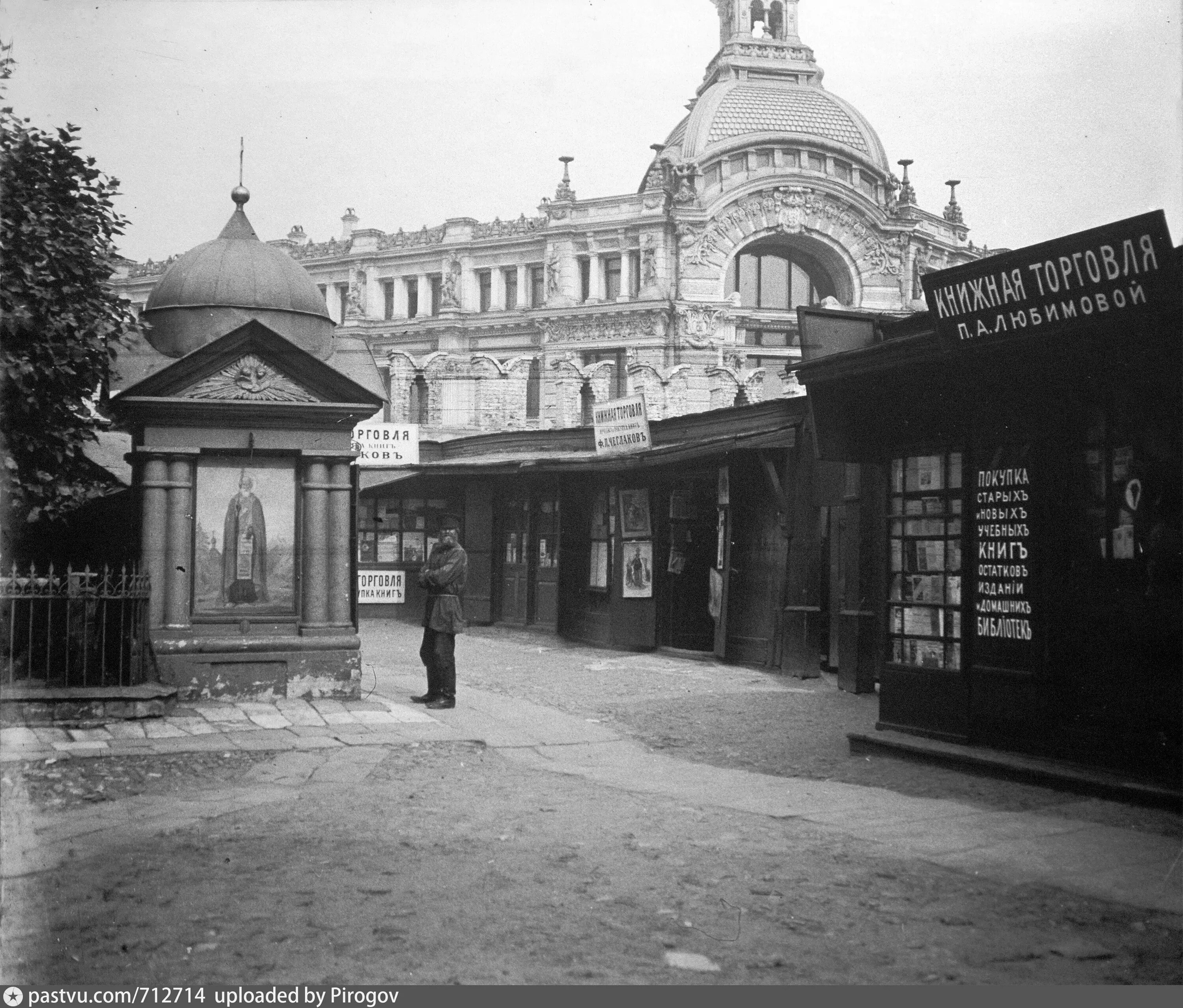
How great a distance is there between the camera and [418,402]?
4619cm

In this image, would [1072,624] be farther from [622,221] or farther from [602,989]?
[622,221]

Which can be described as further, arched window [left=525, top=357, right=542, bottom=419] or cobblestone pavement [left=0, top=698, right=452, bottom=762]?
arched window [left=525, top=357, right=542, bottom=419]

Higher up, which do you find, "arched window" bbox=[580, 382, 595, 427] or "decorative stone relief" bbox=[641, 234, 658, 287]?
"decorative stone relief" bbox=[641, 234, 658, 287]

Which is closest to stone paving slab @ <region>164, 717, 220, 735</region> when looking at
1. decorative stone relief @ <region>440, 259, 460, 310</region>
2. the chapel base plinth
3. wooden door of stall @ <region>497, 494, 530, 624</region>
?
the chapel base plinth

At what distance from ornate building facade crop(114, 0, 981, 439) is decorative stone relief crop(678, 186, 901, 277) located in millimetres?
56

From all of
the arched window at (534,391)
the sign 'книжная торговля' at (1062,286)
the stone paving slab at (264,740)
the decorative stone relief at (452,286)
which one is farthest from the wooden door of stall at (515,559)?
the decorative stone relief at (452,286)

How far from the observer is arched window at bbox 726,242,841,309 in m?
51.2

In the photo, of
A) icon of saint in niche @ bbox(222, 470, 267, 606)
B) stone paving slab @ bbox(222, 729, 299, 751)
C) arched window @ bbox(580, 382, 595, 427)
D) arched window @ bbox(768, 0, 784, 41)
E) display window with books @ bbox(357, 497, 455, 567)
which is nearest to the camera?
stone paving slab @ bbox(222, 729, 299, 751)

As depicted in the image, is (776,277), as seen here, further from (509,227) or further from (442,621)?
(442,621)

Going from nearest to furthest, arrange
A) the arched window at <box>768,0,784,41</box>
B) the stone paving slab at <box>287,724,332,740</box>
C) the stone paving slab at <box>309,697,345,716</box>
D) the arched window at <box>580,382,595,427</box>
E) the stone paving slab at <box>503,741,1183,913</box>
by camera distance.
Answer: the stone paving slab at <box>503,741,1183,913</box> → the stone paving slab at <box>287,724,332,740</box> → the stone paving slab at <box>309,697,345,716</box> → the arched window at <box>580,382,595,427</box> → the arched window at <box>768,0,784,41</box>

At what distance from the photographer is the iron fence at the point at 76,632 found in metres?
10.8

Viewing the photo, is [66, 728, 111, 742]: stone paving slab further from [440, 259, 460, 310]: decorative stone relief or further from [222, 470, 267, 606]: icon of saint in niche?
[440, 259, 460, 310]: decorative stone relief

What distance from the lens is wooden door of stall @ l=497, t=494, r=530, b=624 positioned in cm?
2466

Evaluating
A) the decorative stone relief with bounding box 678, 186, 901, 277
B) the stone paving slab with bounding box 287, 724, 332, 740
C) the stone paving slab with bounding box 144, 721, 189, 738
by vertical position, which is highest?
the decorative stone relief with bounding box 678, 186, 901, 277
